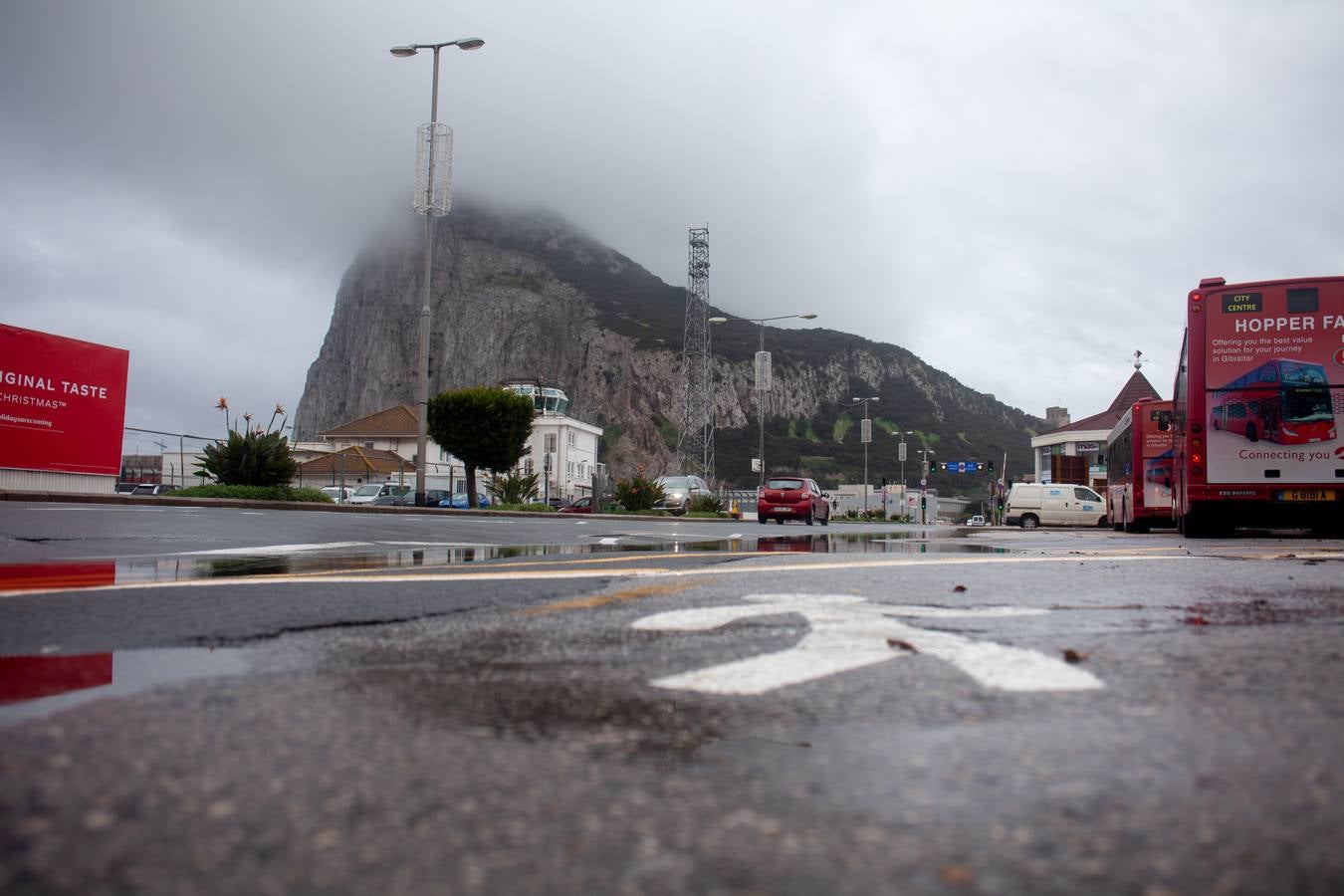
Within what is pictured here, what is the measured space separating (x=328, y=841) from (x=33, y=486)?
20.5 m

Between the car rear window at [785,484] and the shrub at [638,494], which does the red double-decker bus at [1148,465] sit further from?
the shrub at [638,494]

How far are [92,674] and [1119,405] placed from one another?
83485 mm

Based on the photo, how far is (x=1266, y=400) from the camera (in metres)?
14.3

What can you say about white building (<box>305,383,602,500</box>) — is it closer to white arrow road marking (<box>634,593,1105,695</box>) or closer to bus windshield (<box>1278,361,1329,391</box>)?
bus windshield (<box>1278,361,1329,391</box>)

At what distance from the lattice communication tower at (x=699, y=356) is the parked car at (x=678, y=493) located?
16.5m

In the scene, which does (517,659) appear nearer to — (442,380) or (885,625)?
(885,625)

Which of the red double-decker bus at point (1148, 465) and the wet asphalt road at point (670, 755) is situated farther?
the red double-decker bus at point (1148, 465)

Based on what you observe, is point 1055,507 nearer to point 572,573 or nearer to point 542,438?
point 572,573

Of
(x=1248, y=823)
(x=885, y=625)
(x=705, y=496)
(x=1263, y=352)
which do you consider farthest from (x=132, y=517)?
(x=705, y=496)

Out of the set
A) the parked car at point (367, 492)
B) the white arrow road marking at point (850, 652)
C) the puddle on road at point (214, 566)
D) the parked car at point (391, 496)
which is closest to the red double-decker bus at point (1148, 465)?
the puddle on road at point (214, 566)

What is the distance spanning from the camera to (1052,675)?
7.32 feet

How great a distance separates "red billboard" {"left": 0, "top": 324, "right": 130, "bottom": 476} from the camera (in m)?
17.8

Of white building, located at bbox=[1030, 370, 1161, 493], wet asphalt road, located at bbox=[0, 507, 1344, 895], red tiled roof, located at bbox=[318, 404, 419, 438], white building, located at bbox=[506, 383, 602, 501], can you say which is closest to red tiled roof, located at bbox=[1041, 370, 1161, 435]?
white building, located at bbox=[1030, 370, 1161, 493]

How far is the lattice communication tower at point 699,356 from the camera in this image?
5394 cm
